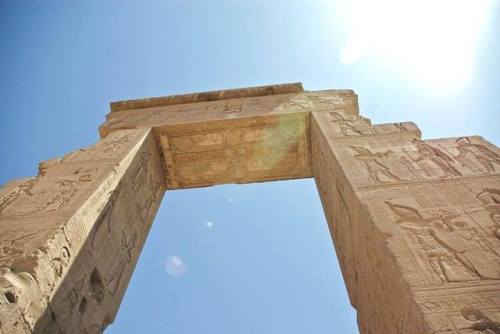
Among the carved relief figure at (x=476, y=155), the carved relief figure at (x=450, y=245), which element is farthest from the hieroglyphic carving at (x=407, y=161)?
the carved relief figure at (x=450, y=245)

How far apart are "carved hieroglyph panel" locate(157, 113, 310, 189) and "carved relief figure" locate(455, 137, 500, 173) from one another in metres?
2.05

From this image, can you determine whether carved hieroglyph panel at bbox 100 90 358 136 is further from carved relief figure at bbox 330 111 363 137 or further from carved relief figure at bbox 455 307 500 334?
carved relief figure at bbox 455 307 500 334

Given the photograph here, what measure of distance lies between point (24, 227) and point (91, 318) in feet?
3.02

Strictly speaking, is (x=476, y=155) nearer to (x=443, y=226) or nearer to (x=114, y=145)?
(x=443, y=226)

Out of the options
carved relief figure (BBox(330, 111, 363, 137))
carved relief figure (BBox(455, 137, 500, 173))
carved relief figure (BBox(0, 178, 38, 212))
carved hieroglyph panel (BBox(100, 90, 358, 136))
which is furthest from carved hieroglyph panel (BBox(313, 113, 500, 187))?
carved relief figure (BBox(0, 178, 38, 212))

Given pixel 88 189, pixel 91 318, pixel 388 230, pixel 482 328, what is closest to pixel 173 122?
pixel 88 189

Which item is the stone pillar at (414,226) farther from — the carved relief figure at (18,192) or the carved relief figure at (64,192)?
the carved relief figure at (18,192)

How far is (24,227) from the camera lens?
2799mm

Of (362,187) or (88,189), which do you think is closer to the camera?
(362,187)

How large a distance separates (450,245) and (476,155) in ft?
4.40

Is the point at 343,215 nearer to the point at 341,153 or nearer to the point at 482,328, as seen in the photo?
the point at 341,153

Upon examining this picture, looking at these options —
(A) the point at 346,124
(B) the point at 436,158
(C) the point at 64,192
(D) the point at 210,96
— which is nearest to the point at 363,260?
(B) the point at 436,158

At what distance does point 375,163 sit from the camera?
3.21 metres

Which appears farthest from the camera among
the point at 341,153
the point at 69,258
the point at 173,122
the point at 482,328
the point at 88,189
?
the point at 173,122
